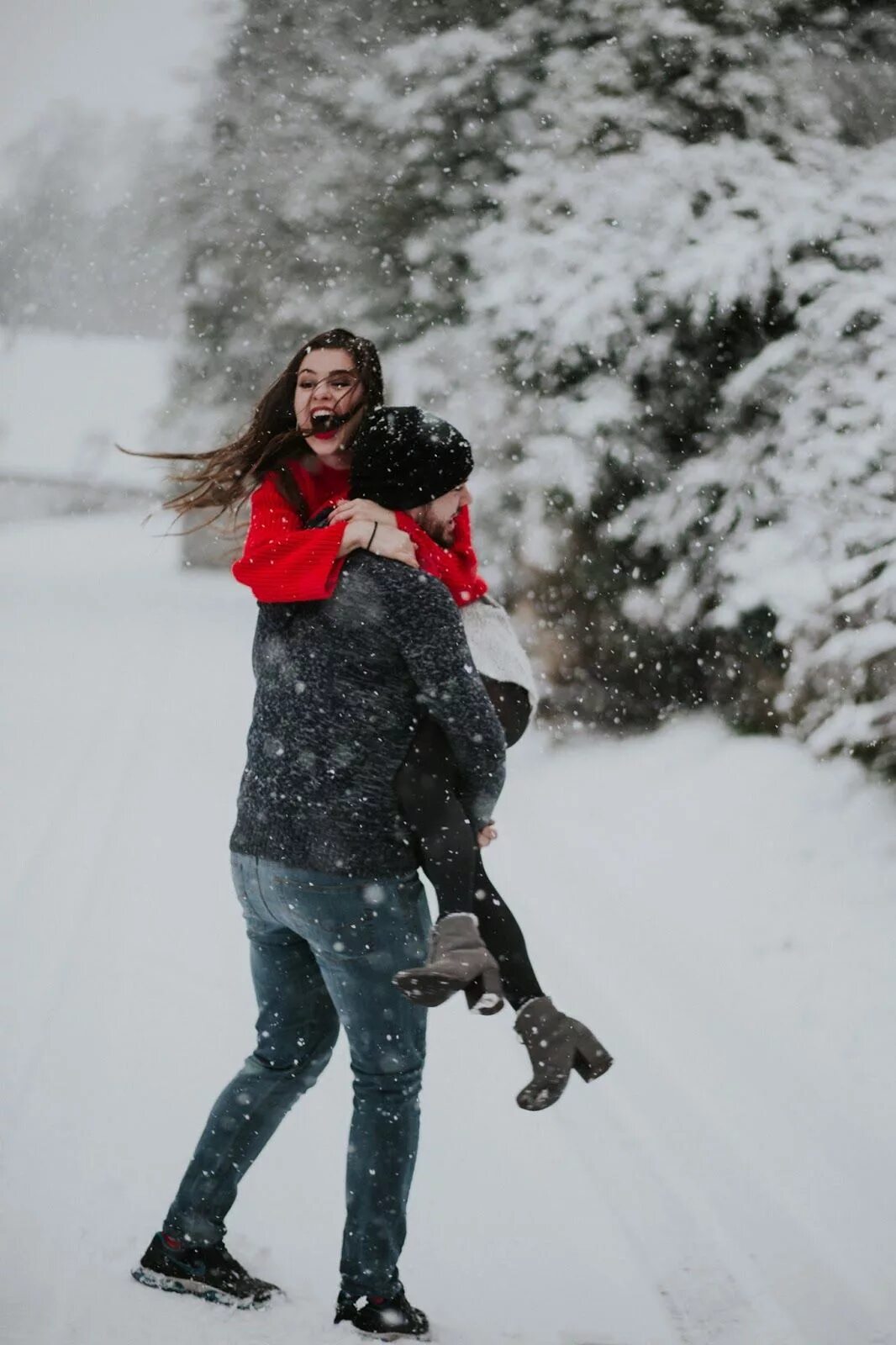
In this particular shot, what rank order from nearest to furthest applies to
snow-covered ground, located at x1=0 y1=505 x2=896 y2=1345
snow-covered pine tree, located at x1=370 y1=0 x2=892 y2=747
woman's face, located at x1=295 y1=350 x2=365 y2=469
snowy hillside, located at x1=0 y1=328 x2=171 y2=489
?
woman's face, located at x1=295 y1=350 x2=365 y2=469 → snow-covered ground, located at x1=0 y1=505 x2=896 y2=1345 → snow-covered pine tree, located at x1=370 y1=0 x2=892 y2=747 → snowy hillside, located at x1=0 y1=328 x2=171 y2=489

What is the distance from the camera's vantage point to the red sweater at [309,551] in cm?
214

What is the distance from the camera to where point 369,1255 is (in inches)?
91.4

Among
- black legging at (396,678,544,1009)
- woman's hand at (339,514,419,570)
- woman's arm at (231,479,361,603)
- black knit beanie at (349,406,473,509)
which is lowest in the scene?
black legging at (396,678,544,1009)

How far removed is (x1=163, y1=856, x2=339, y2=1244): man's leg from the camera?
7.83 feet

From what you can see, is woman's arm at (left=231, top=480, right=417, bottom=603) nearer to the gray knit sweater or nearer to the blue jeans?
the gray knit sweater

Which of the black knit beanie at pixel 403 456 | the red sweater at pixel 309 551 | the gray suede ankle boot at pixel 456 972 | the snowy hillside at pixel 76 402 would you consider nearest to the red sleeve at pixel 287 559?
→ the red sweater at pixel 309 551

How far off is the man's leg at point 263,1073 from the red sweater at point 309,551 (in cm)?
60

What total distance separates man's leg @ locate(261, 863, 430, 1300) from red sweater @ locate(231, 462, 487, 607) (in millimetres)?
547

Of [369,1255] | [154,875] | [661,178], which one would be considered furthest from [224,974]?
[661,178]

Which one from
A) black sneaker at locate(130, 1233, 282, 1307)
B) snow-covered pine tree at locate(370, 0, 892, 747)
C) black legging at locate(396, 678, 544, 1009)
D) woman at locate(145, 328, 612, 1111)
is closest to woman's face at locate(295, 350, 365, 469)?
Result: woman at locate(145, 328, 612, 1111)

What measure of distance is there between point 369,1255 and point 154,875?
3.73 m

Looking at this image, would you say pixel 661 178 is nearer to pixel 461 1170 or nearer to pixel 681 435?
pixel 681 435

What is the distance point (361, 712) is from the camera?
2.18 m

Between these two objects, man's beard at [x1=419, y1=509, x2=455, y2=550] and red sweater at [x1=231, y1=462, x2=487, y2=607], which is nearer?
red sweater at [x1=231, y1=462, x2=487, y2=607]
